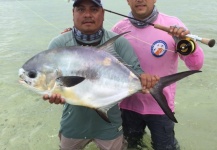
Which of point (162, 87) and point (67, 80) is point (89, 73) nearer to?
point (67, 80)

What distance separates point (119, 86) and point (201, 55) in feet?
2.85

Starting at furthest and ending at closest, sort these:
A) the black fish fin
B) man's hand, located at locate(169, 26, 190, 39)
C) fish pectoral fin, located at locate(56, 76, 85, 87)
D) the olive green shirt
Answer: the olive green shirt → man's hand, located at locate(169, 26, 190, 39) → the black fish fin → fish pectoral fin, located at locate(56, 76, 85, 87)

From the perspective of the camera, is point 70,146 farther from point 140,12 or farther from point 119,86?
point 140,12

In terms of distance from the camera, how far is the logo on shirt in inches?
104

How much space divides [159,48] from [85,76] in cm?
86

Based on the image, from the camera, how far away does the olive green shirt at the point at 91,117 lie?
245cm

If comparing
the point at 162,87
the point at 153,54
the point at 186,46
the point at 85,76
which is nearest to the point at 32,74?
the point at 85,76

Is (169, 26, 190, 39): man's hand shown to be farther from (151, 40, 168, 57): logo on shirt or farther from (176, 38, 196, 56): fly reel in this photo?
(151, 40, 168, 57): logo on shirt

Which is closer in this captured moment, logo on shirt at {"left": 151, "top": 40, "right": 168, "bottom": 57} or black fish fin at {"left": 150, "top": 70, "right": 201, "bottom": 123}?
black fish fin at {"left": 150, "top": 70, "right": 201, "bottom": 123}

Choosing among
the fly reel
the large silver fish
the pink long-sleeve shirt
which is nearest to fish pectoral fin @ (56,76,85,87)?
the large silver fish

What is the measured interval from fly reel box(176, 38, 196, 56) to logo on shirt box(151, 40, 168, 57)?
0.17 meters

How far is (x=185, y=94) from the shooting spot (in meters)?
5.24

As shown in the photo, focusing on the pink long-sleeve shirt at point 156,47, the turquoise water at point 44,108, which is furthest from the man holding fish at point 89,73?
the turquoise water at point 44,108

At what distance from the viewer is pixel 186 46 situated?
2.42 metres
